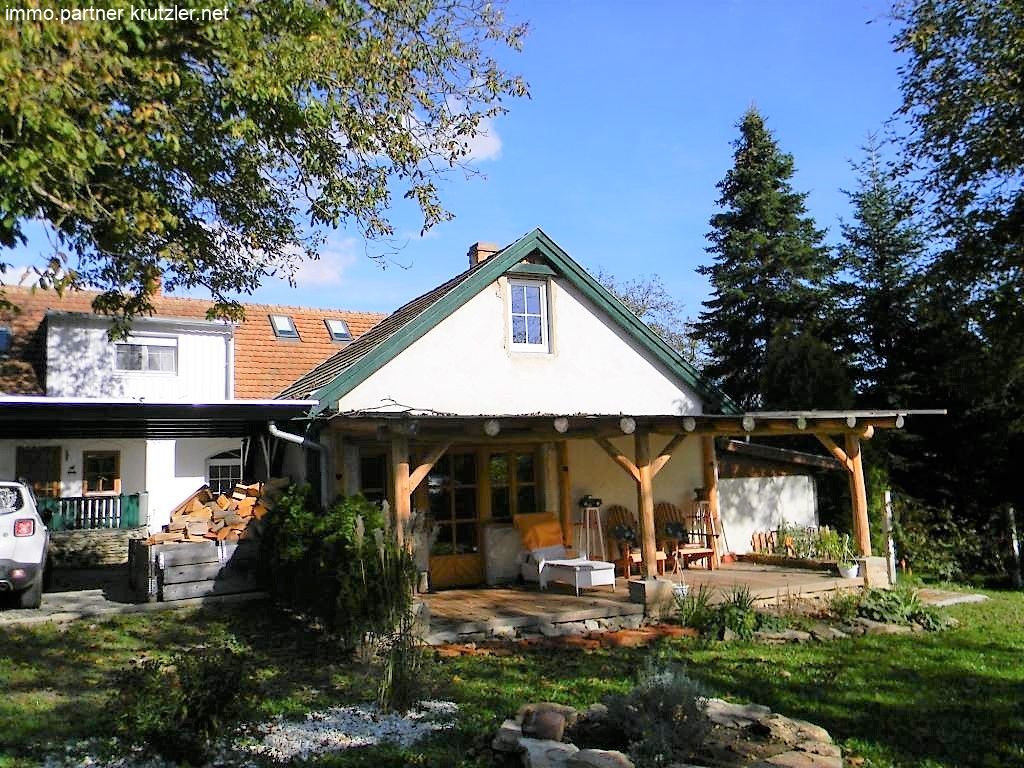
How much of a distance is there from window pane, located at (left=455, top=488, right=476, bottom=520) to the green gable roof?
2.34m

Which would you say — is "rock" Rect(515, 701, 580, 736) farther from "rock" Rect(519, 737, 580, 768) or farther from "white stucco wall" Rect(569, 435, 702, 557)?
"white stucco wall" Rect(569, 435, 702, 557)

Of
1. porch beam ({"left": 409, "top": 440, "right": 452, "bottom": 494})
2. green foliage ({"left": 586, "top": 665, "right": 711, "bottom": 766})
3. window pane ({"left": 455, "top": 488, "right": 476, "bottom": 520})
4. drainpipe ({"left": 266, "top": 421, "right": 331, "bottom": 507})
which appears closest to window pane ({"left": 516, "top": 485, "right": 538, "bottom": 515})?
window pane ({"left": 455, "top": 488, "right": 476, "bottom": 520})

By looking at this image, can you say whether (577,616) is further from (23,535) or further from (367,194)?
(23,535)

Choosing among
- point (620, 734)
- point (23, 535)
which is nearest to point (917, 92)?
point (620, 734)

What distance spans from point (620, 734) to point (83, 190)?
6613mm

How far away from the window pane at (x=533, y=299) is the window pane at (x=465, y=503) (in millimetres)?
3166

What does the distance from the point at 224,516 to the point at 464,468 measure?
3.69m

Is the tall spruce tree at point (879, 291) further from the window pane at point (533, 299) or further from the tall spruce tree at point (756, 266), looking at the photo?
the window pane at point (533, 299)

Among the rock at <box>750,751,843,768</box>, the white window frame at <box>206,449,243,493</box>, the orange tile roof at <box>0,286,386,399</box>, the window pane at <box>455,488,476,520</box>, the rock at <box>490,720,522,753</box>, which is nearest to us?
the rock at <box>750,751,843,768</box>

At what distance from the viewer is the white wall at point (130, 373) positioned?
19562 millimetres

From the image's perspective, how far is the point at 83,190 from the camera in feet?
25.0

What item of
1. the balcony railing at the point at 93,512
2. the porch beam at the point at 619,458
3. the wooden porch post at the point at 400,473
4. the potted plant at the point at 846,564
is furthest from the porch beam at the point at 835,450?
the balcony railing at the point at 93,512

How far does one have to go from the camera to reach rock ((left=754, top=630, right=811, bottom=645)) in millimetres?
9055

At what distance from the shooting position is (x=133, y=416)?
443 inches
